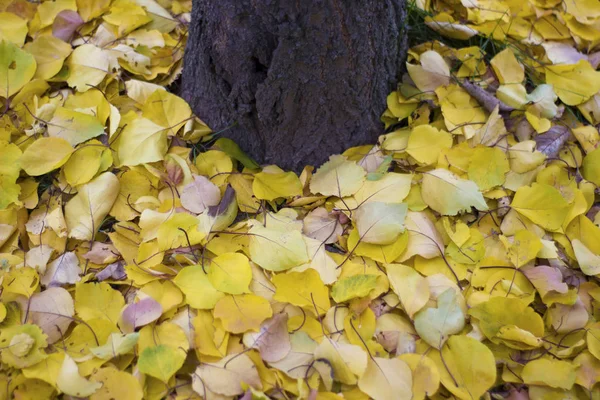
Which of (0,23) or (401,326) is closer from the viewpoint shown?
(401,326)

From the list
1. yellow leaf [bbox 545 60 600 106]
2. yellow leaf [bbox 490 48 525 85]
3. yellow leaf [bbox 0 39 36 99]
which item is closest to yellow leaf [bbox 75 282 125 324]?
yellow leaf [bbox 0 39 36 99]

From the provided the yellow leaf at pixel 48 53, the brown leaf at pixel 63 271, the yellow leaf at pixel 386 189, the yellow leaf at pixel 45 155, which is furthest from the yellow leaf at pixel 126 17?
the yellow leaf at pixel 386 189

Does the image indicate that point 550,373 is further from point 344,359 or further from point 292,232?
point 292,232

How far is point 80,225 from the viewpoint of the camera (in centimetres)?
109

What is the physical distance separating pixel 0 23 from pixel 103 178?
571 mm

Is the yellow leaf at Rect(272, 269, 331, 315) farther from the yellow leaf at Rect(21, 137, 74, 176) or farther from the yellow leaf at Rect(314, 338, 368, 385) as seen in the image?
the yellow leaf at Rect(21, 137, 74, 176)

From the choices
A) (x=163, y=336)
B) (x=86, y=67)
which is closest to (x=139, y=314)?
(x=163, y=336)

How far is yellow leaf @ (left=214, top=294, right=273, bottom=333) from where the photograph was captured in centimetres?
93

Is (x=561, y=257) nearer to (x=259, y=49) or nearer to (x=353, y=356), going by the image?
(x=353, y=356)

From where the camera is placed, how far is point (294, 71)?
3.54 feet

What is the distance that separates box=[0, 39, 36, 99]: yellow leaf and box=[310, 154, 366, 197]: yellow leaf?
727mm

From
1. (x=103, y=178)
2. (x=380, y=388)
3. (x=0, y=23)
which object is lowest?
(x=380, y=388)

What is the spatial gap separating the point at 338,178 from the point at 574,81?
2.22 feet

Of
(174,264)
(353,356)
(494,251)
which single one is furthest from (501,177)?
(174,264)
